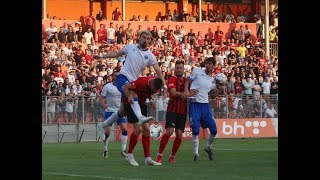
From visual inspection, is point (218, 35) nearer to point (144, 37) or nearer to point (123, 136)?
point (123, 136)

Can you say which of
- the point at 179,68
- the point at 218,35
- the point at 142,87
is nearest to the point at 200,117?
the point at 179,68

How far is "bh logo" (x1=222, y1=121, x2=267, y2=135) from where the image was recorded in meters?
34.7

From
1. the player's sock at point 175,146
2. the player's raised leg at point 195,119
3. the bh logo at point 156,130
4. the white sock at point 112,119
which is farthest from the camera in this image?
the bh logo at point 156,130

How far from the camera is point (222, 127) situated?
34.6 metres

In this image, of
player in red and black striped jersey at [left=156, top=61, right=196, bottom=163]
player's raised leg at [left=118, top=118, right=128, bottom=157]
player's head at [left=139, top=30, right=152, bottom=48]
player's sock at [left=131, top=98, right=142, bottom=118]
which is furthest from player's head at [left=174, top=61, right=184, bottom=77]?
player's raised leg at [left=118, top=118, right=128, bottom=157]

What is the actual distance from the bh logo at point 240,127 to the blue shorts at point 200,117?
1545 cm

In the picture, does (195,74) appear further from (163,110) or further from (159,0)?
(159,0)

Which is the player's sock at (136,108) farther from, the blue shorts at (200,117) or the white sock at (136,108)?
the blue shorts at (200,117)

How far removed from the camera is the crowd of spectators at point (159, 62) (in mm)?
33375

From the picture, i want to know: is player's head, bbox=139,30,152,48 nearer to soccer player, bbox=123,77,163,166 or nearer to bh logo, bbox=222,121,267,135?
soccer player, bbox=123,77,163,166

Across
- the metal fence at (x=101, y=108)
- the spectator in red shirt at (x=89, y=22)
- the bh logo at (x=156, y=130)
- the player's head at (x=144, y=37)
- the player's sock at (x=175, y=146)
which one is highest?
the spectator in red shirt at (x=89, y=22)

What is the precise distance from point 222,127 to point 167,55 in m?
6.88

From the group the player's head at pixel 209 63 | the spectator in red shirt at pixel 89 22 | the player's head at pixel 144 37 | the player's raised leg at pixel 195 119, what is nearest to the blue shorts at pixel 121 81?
the player's head at pixel 144 37
